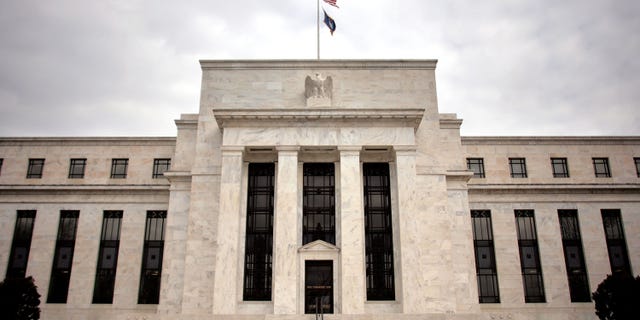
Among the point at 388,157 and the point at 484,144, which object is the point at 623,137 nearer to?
the point at 484,144

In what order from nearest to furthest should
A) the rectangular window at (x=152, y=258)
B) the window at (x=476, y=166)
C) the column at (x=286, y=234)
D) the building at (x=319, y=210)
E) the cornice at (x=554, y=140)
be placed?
the column at (x=286, y=234) < the building at (x=319, y=210) < the rectangular window at (x=152, y=258) < the window at (x=476, y=166) < the cornice at (x=554, y=140)

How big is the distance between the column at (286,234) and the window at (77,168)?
1802 centimetres

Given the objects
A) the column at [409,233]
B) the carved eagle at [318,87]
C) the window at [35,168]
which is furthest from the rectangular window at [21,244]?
the column at [409,233]

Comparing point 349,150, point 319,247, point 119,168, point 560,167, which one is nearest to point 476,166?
point 560,167

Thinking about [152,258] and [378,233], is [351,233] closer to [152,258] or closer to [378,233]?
[378,233]

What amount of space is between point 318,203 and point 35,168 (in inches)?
942

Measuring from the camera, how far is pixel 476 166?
1620 inches

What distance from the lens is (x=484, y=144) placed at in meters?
41.4

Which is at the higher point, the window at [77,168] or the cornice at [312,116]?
the cornice at [312,116]

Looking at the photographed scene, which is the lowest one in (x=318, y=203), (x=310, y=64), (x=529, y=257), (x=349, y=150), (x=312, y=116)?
(x=529, y=257)

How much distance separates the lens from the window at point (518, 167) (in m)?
41.1

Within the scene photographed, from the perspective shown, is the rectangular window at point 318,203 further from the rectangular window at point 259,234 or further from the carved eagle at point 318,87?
the carved eagle at point 318,87

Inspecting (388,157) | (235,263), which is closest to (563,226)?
(388,157)

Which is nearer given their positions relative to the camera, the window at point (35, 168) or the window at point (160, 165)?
the window at point (160, 165)
